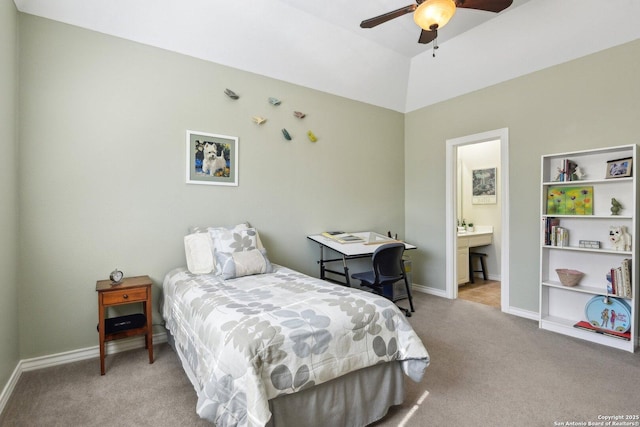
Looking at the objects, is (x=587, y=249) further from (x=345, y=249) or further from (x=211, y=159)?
(x=211, y=159)

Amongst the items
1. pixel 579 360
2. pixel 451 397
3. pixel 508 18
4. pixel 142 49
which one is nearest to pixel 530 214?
pixel 579 360

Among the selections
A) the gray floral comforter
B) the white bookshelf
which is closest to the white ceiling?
the white bookshelf

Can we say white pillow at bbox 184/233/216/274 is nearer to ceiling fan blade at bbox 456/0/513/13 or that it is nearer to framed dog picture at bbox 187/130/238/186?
framed dog picture at bbox 187/130/238/186

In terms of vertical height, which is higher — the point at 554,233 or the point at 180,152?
the point at 180,152

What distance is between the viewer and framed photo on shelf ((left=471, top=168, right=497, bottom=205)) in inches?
213

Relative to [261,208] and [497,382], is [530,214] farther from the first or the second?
[261,208]

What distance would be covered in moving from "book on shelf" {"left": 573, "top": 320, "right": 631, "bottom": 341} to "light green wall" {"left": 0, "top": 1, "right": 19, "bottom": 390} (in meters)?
4.47

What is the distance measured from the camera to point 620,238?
2785 mm

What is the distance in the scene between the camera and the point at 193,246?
108 inches

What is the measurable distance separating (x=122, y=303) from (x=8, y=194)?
104 cm

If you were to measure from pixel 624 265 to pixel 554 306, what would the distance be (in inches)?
31.9

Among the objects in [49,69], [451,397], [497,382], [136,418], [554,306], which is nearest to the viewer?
[136,418]

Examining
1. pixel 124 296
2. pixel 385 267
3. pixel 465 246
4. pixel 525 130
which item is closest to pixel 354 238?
pixel 385 267

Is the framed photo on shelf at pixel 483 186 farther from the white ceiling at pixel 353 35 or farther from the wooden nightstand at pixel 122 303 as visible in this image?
the wooden nightstand at pixel 122 303
